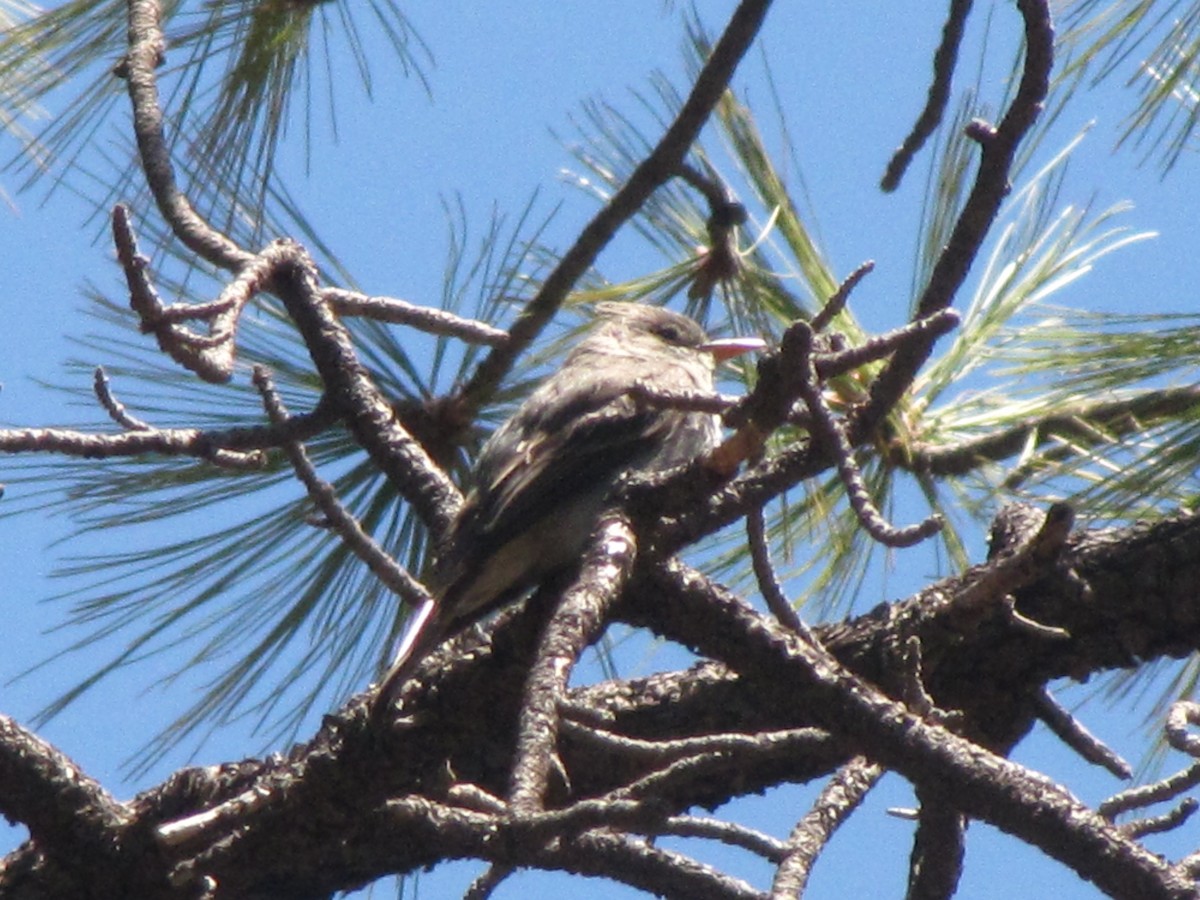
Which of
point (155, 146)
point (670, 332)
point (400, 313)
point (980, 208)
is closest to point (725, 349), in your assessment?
point (670, 332)

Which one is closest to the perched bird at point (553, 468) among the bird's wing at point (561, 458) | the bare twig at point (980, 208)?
the bird's wing at point (561, 458)

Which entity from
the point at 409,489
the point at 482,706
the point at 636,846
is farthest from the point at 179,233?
the point at 636,846

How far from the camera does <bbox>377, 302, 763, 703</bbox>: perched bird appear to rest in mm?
3186

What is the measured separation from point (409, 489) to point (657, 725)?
1.89 feet

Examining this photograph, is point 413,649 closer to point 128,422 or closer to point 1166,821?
point 128,422

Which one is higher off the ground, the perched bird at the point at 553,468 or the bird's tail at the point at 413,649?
the perched bird at the point at 553,468

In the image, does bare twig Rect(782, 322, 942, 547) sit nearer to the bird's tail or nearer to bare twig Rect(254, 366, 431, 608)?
the bird's tail

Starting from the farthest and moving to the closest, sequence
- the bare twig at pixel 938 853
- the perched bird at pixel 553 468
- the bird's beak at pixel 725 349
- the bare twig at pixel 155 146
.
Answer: the bird's beak at pixel 725 349
the perched bird at pixel 553 468
the bare twig at pixel 155 146
the bare twig at pixel 938 853

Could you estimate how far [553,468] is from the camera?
3.65 m

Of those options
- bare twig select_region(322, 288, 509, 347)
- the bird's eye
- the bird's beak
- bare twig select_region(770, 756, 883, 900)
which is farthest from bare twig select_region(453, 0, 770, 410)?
bare twig select_region(770, 756, 883, 900)

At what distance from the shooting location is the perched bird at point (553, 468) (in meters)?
3.19

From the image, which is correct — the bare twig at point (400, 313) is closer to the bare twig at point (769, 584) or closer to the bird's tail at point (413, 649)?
the bird's tail at point (413, 649)

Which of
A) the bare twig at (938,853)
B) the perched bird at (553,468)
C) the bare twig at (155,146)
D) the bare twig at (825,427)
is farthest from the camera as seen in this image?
the perched bird at (553,468)

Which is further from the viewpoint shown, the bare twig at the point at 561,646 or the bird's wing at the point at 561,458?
the bird's wing at the point at 561,458
